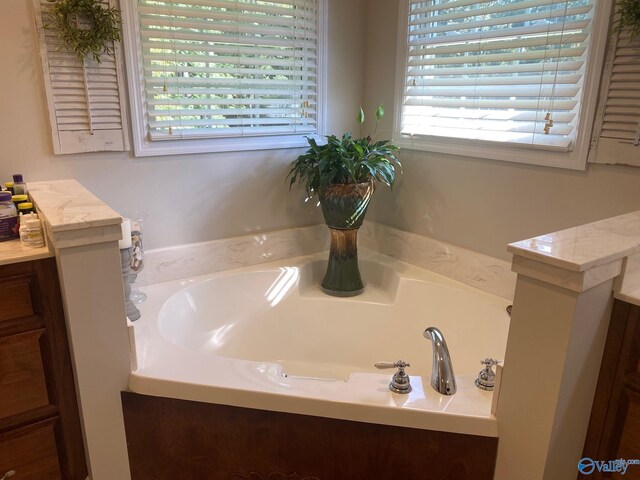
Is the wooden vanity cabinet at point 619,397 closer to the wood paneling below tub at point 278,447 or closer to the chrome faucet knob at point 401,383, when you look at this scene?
the wood paneling below tub at point 278,447

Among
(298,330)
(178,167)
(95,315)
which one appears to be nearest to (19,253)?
(95,315)

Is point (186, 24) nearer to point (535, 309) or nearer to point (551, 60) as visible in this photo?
point (551, 60)

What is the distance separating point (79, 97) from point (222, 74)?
610 millimetres

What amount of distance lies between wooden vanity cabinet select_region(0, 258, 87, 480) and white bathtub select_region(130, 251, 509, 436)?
259 millimetres

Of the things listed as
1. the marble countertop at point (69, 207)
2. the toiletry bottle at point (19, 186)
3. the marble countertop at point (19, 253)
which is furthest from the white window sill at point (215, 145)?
the marble countertop at point (19, 253)

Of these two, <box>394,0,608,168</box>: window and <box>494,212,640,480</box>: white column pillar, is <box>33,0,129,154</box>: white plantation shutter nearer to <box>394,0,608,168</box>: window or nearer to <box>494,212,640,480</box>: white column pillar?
<box>394,0,608,168</box>: window

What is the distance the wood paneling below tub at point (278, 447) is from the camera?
139 cm

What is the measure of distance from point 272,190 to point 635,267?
1622mm

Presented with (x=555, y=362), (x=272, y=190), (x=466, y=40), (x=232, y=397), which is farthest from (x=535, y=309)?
(x=272, y=190)

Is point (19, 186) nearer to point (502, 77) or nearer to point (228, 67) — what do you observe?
point (228, 67)

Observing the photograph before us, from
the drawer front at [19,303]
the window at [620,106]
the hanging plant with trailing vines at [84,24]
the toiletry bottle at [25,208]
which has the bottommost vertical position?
the drawer front at [19,303]

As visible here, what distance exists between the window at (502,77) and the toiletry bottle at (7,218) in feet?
5.56

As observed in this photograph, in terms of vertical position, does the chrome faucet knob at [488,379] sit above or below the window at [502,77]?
below

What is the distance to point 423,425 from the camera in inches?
53.7
